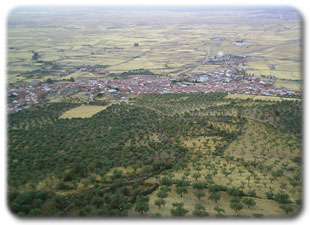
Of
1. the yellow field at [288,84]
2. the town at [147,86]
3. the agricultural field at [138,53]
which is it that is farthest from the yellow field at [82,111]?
the yellow field at [288,84]

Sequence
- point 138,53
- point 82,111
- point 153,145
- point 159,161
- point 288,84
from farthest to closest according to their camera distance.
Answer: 1. point 138,53
2. point 288,84
3. point 82,111
4. point 153,145
5. point 159,161

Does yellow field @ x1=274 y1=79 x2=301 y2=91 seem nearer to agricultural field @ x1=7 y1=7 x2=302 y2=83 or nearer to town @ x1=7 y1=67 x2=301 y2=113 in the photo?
town @ x1=7 y1=67 x2=301 y2=113

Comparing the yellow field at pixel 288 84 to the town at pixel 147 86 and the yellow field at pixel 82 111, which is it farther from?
the yellow field at pixel 82 111

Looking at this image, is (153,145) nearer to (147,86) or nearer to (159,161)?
(159,161)

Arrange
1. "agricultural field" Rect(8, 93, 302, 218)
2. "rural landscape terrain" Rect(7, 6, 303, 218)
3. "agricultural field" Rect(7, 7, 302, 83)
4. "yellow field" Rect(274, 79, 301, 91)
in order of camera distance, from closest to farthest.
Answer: "agricultural field" Rect(8, 93, 302, 218)
"rural landscape terrain" Rect(7, 6, 303, 218)
"yellow field" Rect(274, 79, 301, 91)
"agricultural field" Rect(7, 7, 302, 83)

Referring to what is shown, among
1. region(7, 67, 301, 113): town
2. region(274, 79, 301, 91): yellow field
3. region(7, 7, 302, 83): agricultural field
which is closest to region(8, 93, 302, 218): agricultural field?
region(7, 67, 301, 113): town

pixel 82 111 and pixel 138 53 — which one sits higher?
pixel 82 111

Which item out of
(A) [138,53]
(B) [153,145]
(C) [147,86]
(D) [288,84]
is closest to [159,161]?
(B) [153,145]

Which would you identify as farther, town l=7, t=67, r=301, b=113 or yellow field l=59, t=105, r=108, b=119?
town l=7, t=67, r=301, b=113
